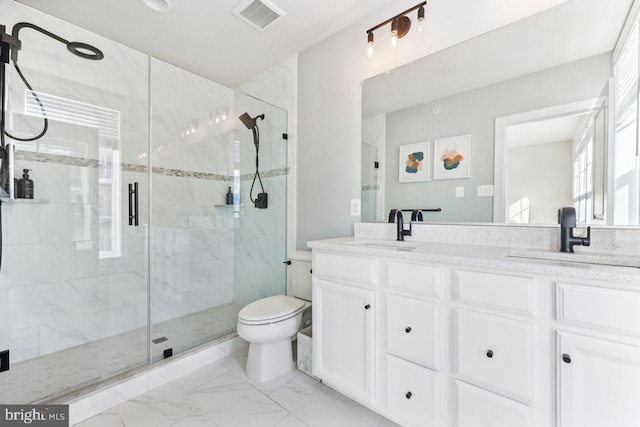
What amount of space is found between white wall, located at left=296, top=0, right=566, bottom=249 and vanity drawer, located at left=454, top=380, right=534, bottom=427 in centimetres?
120

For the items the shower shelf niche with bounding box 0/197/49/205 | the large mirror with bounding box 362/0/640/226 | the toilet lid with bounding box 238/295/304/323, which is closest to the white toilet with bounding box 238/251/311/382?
the toilet lid with bounding box 238/295/304/323

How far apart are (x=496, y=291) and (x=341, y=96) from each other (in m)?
1.69

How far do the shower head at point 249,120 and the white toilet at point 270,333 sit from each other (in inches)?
64.8

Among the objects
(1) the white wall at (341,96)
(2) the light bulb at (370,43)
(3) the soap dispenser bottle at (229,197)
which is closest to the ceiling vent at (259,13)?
(1) the white wall at (341,96)

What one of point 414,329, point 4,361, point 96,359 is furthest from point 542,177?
point 4,361

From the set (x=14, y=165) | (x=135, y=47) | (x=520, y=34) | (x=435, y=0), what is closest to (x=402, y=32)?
(x=435, y=0)

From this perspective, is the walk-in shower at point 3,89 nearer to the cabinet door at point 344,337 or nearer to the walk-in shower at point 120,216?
the walk-in shower at point 120,216

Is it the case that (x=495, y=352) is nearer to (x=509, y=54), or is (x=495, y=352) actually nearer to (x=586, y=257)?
(x=586, y=257)

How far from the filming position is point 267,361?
1.78 meters

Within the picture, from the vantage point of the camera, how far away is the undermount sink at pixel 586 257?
1.03 metres

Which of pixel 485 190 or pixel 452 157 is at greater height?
pixel 452 157

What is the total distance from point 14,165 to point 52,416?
1592 millimetres

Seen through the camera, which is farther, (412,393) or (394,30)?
(394,30)

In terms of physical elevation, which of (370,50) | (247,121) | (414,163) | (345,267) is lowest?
(345,267)
